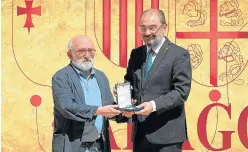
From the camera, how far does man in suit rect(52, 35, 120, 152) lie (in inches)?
175

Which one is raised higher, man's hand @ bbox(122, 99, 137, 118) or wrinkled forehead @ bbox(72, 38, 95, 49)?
wrinkled forehead @ bbox(72, 38, 95, 49)

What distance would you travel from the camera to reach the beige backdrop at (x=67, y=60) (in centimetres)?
647

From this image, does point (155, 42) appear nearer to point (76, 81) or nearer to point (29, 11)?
point (76, 81)

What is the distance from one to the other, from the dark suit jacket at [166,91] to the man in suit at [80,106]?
26cm

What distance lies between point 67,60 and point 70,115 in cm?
233

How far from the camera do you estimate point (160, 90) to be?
4.55 m

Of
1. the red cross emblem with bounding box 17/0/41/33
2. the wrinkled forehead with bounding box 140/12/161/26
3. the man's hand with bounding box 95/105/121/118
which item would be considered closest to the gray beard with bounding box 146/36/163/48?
the wrinkled forehead with bounding box 140/12/161/26

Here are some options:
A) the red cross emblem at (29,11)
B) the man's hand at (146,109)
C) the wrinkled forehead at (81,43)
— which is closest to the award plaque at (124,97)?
the man's hand at (146,109)

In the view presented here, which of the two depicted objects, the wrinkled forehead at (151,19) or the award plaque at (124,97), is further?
the wrinkled forehead at (151,19)

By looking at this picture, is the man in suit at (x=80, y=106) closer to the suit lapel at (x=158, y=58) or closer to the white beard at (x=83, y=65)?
the white beard at (x=83, y=65)

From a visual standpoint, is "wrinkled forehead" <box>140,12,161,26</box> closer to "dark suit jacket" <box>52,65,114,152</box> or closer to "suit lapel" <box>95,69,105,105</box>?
"suit lapel" <box>95,69,105,105</box>

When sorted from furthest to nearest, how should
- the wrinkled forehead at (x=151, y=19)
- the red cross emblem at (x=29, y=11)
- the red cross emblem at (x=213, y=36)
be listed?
the red cross emblem at (x=29, y=11) < the red cross emblem at (x=213, y=36) < the wrinkled forehead at (x=151, y=19)

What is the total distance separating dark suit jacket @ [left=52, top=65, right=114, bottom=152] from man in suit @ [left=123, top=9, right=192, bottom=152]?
0.29 metres

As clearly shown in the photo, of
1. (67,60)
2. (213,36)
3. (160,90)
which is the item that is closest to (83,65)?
(160,90)
